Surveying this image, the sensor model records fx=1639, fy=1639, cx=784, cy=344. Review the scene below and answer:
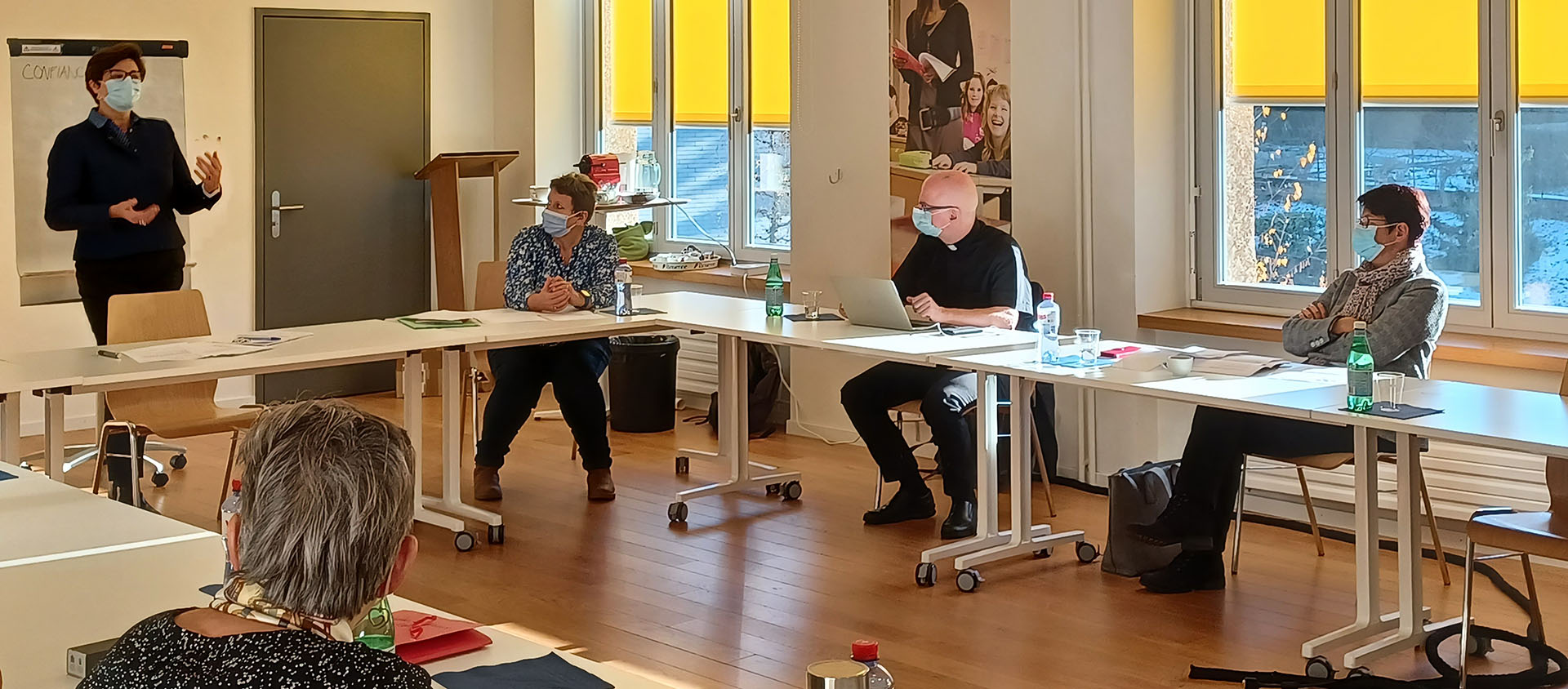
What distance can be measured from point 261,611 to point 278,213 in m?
6.49

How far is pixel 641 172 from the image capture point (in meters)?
7.95

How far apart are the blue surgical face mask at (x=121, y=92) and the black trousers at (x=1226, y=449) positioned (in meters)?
3.86

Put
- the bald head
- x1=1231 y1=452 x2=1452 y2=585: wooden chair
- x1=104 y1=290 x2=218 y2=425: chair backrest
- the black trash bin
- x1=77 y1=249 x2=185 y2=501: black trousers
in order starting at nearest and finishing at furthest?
1. x1=1231 y1=452 x2=1452 y2=585: wooden chair
2. x1=104 y1=290 x2=218 y2=425: chair backrest
3. the bald head
4. x1=77 y1=249 x2=185 y2=501: black trousers
5. the black trash bin

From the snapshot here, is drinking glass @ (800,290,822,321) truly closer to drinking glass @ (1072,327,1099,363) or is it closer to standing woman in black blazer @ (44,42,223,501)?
drinking glass @ (1072,327,1099,363)

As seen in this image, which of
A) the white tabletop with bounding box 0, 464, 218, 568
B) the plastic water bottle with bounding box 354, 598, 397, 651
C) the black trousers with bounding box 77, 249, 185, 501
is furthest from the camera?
the black trousers with bounding box 77, 249, 185, 501

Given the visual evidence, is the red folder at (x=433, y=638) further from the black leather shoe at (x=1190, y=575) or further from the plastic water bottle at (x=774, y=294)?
the plastic water bottle at (x=774, y=294)

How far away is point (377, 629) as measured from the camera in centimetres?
208

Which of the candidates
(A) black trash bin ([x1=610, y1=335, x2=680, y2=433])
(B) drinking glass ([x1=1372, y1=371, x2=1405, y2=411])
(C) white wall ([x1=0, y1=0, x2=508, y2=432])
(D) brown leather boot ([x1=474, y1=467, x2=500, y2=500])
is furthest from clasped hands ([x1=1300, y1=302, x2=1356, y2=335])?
(C) white wall ([x1=0, y1=0, x2=508, y2=432])

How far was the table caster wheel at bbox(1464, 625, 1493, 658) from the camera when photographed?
4.12 metres

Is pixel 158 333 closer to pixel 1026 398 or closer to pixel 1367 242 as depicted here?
pixel 1026 398

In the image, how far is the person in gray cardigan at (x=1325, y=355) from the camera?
4.52 m

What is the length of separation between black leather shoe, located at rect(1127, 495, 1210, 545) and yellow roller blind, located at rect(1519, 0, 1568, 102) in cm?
170

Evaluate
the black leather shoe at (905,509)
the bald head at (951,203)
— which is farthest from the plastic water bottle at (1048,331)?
the black leather shoe at (905,509)

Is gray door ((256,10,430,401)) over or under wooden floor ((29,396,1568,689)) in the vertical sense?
over
